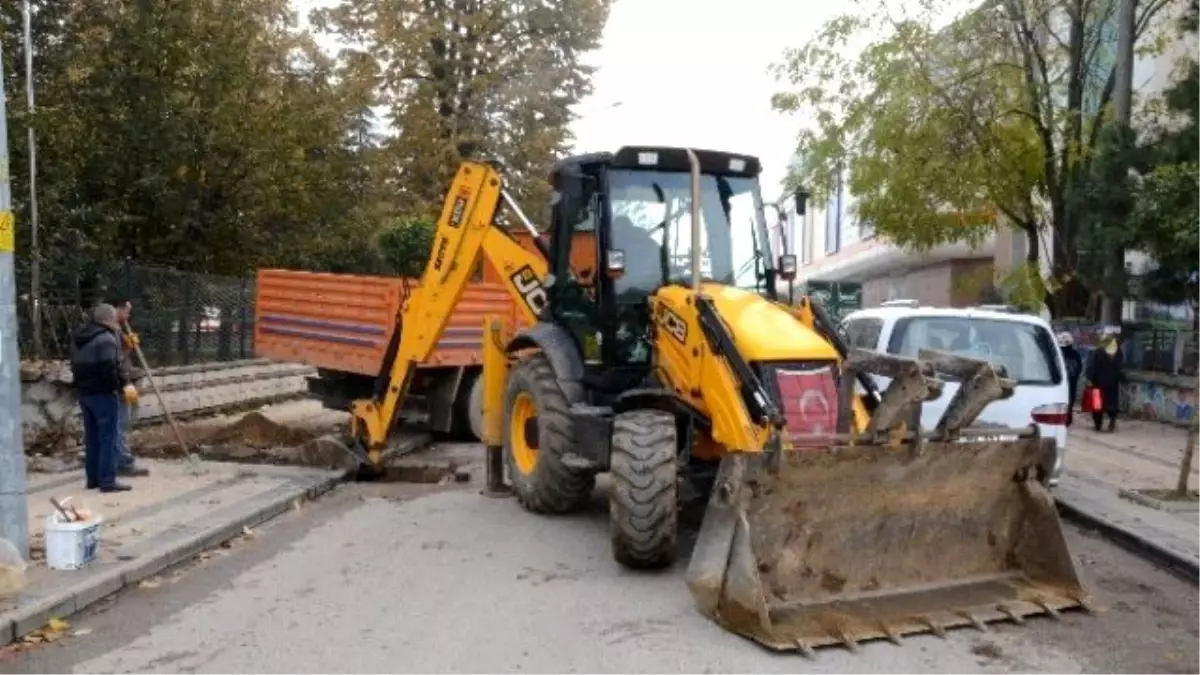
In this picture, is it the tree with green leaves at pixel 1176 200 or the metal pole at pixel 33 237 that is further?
the tree with green leaves at pixel 1176 200

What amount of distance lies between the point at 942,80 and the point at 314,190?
12.7 meters

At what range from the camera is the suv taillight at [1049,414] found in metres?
10.6

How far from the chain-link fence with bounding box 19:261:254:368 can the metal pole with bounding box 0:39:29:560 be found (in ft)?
20.8

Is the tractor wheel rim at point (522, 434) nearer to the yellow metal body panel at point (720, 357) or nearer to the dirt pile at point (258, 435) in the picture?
the yellow metal body panel at point (720, 357)

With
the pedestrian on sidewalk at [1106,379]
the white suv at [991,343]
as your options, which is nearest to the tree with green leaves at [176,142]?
the white suv at [991,343]

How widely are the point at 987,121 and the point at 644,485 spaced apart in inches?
721

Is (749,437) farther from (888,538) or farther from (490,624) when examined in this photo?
(490,624)

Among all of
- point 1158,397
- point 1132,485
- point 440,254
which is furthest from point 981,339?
point 1158,397

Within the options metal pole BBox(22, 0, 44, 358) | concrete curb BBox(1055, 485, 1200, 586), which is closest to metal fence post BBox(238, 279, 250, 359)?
metal pole BBox(22, 0, 44, 358)

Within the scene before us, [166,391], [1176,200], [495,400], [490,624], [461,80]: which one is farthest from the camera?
[461,80]

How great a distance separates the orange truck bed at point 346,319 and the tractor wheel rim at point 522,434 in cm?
372

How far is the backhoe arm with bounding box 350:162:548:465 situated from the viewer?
35.8 feet

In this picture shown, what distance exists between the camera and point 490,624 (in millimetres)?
6973

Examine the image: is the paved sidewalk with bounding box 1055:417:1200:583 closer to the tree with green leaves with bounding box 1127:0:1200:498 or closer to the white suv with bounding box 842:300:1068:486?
the white suv with bounding box 842:300:1068:486
